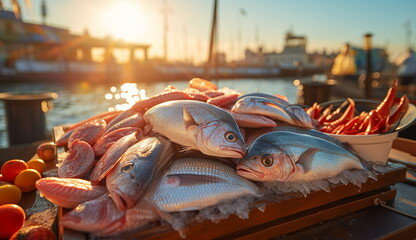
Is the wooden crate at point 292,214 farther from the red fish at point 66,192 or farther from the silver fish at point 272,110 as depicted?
the silver fish at point 272,110

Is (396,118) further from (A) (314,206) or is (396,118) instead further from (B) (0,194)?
(B) (0,194)

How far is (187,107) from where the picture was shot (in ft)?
5.29

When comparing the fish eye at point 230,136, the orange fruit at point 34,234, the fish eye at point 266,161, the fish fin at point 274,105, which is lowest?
the orange fruit at point 34,234

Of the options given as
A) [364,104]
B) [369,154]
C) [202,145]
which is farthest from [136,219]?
[364,104]

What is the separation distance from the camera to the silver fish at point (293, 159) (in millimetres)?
1384

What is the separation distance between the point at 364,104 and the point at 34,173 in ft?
9.86

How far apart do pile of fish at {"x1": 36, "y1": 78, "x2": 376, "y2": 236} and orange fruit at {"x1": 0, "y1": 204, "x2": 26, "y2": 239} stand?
0.92 ft

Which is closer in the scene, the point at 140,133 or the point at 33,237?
the point at 33,237

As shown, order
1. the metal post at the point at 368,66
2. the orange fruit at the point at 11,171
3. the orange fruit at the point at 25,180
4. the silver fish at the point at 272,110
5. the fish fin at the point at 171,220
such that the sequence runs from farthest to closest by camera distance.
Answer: the metal post at the point at 368,66 < the orange fruit at the point at 11,171 < the orange fruit at the point at 25,180 < the silver fish at the point at 272,110 < the fish fin at the point at 171,220

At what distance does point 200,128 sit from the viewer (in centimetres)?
144

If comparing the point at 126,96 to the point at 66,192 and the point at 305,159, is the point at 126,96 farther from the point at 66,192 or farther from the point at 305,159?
the point at 305,159

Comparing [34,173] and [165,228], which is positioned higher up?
[165,228]

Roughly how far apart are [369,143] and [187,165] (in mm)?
1228

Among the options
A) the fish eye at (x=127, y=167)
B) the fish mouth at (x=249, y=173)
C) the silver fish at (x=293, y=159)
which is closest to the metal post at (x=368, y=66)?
the silver fish at (x=293, y=159)
